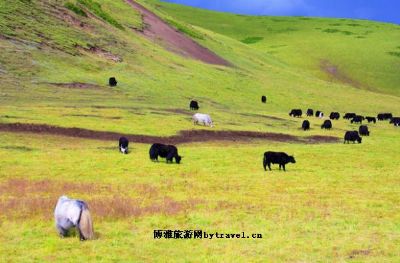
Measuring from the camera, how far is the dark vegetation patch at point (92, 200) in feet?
68.1

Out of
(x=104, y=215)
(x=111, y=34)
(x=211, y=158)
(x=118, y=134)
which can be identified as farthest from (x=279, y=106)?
(x=104, y=215)

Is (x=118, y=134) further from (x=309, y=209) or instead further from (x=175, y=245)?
(x=175, y=245)

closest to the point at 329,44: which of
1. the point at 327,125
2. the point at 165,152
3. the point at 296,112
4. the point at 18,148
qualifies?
the point at 296,112

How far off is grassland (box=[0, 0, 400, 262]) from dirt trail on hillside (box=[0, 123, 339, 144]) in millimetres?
1162

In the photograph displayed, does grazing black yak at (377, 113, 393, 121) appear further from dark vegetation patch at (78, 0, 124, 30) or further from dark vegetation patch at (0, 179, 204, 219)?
dark vegetation patch at (0, 179, 204, 219)

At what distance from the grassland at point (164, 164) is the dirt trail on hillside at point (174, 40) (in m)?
3.30

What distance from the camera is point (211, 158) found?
36.0m

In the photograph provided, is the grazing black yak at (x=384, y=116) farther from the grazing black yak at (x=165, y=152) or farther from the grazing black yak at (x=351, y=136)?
the grazing black yak at (x=165, y=152)

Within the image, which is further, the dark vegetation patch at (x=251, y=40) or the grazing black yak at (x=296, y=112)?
the dark vegetation patch at (x=251, y=40)

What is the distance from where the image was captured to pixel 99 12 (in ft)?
316

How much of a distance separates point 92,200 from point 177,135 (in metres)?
24.1

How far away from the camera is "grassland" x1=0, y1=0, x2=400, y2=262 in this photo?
17406 mm

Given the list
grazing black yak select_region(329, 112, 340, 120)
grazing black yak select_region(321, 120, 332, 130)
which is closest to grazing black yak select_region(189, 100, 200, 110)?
grazing black yak select_region(321, 120, 332, 130)

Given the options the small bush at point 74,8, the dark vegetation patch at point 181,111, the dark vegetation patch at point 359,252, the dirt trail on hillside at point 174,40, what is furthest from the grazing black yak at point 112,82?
the dark vegetation patch at point 359,252
